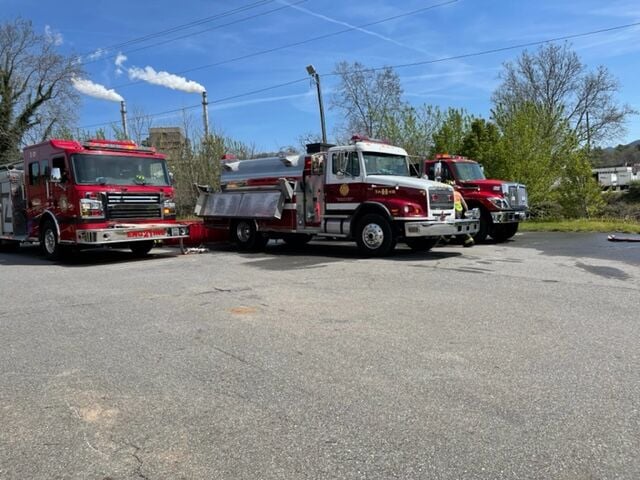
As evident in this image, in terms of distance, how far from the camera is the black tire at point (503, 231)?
16.9 metres

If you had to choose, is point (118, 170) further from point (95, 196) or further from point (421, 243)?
point (421, 243)

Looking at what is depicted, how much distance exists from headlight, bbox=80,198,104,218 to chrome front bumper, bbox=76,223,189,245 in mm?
362

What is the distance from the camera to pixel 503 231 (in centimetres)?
1711

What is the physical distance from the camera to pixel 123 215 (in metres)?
13.6

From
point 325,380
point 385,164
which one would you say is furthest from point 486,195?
point 325,380

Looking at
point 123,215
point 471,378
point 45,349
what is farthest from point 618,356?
point 123,215

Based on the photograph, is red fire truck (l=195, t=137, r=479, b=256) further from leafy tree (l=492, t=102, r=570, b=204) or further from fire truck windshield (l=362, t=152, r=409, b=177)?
leafy tree (l=492, t=102, r=570, b=204)

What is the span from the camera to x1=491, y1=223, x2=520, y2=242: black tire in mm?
16938

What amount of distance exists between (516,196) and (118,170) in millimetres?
11460

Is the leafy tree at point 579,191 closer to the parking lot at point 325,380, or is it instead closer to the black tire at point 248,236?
the black tire at point 248,236

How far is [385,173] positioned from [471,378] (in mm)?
9654

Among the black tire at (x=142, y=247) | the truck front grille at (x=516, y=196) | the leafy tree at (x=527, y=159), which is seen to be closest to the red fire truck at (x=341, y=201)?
the black tire at (x=142, y=247)

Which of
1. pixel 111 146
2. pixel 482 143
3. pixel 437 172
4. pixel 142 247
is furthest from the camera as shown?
pixel 482 143

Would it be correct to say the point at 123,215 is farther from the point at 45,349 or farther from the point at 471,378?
the point at 471,378
